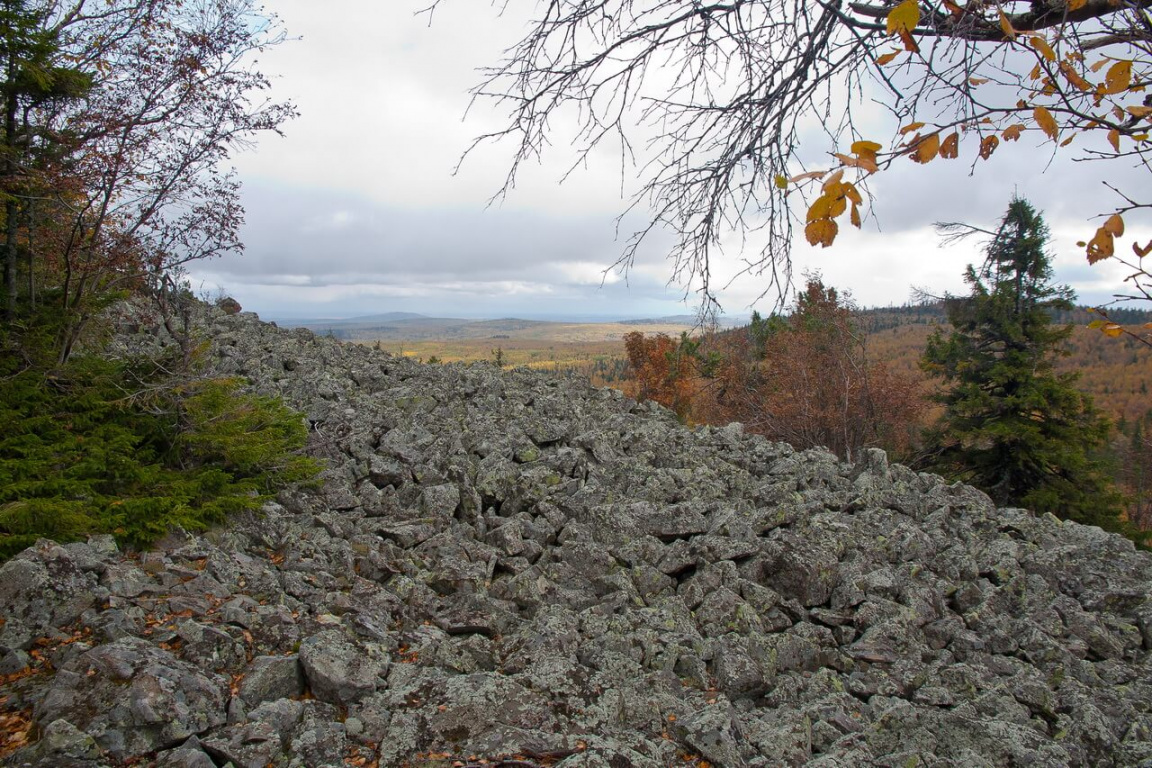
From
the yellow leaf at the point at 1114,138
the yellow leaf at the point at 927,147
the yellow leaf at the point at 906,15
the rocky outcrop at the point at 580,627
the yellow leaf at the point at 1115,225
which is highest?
the yellow leaf at the point at 906,15

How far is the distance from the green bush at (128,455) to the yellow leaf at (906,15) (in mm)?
5451

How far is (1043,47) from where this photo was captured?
1.93 meters

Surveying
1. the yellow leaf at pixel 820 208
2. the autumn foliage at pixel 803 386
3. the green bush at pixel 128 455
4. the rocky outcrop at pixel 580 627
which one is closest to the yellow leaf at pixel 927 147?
the yellow leaf at pixel 820 208

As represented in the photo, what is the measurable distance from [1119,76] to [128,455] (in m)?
7.38

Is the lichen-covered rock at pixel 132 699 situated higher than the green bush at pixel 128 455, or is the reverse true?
the green bush at pixel 128 455

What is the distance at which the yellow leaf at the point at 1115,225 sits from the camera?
2082 mm

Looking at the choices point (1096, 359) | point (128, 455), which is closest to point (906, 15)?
point (128, 455)

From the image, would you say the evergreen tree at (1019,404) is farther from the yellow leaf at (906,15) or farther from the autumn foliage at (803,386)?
the yellow leaf at (906,15)

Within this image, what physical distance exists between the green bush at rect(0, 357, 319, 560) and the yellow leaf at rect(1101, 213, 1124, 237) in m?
5.84

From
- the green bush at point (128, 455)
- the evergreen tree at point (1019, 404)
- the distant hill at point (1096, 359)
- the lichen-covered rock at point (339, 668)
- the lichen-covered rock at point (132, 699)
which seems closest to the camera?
the lichen-covered rock at point (132, 699)

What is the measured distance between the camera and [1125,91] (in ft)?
7.04

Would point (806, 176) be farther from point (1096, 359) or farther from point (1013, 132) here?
point (1096, 359)

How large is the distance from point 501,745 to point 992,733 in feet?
9.24

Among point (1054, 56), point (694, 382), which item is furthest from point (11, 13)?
point (694, 382)
